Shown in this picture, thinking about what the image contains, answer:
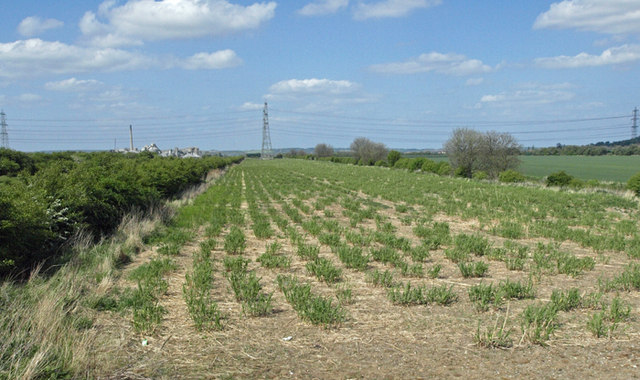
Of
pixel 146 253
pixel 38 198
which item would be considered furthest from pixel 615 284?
pixel 38 198

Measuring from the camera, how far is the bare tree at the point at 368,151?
9661cm

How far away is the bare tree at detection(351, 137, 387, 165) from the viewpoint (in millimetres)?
96606

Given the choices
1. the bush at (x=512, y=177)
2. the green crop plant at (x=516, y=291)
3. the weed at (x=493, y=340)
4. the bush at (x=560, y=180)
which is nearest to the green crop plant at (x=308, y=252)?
the green crop plant at (x=516, y=291)

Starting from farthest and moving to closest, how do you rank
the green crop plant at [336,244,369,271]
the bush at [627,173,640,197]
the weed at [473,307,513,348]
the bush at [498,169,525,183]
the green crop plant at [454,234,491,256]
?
the bush at [498,169,525,183] → the bush at [627,173,640,197] → the green crop plant at [454,234,491,256] → the green crop plant at [336,244,369,271] → the weed at [473,307,513,348]

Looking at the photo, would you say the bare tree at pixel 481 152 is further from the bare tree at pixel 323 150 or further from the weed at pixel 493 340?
the bare tree at pixel 323 150

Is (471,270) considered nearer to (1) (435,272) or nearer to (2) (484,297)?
(1) (435,272)

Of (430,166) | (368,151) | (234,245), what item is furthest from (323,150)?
(234,245)

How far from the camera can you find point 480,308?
6.69 metres

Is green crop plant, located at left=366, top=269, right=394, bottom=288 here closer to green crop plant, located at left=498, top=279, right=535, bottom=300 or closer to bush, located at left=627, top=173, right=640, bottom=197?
green crop plant, located at left=498, top=279, right=535, bottom=300

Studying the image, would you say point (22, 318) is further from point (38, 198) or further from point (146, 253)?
point (146, 253)

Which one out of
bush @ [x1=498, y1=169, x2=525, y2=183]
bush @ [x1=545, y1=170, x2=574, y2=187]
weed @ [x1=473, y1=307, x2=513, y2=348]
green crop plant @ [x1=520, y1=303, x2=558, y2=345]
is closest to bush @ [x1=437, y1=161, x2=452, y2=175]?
bush @ [x1=498, y1=169, x2=525, y2=183]

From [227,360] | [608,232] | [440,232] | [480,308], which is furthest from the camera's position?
[608,232]

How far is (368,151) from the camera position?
9925cm

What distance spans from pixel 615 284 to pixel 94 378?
7626 mm
